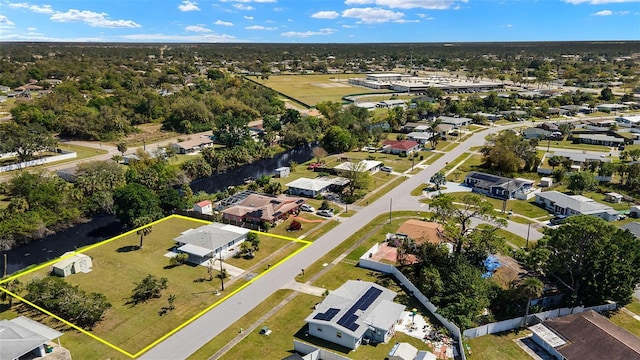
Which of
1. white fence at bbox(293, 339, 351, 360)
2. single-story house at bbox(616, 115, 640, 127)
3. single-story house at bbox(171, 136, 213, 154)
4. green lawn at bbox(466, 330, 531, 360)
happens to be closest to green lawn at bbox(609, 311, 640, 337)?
green lawn at bbox(466, 330, 531, 360)

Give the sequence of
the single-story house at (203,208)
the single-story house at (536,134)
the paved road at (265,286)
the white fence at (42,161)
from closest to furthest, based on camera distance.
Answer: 1. the paved road at (265,286)
2. the single-story house at (203,208)
3. the white fence at (42,161)
4. the single-story house at (536,134)

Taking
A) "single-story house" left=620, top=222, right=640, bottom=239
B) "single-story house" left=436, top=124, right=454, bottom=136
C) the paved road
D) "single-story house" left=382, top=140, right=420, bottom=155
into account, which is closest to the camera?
the paved road

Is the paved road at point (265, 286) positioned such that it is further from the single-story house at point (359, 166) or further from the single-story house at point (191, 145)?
the single-story house at point (191, 145)

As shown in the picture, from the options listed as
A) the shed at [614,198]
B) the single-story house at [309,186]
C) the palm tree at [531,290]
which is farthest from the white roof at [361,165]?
the shed at [614,198]

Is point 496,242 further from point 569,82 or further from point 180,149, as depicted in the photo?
point 569,82

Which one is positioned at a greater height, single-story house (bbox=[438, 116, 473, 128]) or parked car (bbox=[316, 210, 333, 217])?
single-story house (bbox=[438, 116, 473, 128])

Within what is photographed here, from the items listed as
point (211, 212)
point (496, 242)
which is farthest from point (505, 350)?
point (211, 212)

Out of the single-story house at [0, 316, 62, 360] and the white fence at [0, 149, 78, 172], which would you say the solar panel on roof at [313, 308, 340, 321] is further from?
the white fence at [0, 149, 78, 172]
